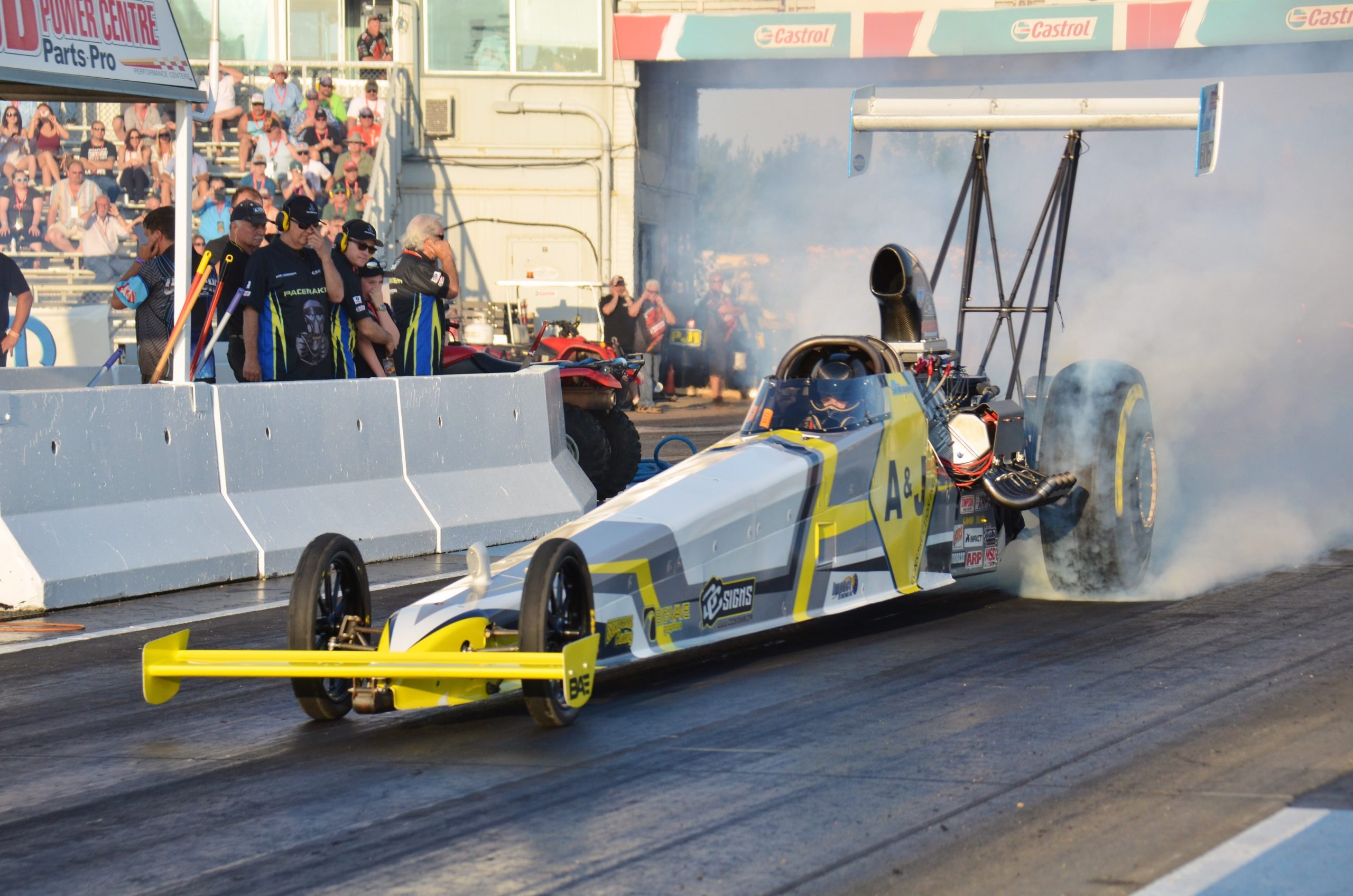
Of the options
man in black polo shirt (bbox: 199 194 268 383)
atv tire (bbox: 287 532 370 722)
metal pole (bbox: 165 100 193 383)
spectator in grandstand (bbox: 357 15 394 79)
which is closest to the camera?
atv tire (bbox: 287 532 370 722)

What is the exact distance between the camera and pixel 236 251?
1013cm

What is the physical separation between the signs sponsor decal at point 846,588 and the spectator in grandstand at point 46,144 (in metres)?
16.6

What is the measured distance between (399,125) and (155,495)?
18654mm

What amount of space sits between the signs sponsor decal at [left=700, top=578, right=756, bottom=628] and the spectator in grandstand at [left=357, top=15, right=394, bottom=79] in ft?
73.1

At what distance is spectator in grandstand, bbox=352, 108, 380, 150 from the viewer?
25.2 m

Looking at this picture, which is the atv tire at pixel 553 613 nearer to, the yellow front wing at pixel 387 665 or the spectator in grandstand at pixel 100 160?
the yellow front wing at pixel 387 665

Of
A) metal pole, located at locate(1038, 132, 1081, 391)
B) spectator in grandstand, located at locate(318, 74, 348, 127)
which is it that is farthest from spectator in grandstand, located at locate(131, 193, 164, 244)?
metal pole, located at locate(1038, 132, 1081, 391)

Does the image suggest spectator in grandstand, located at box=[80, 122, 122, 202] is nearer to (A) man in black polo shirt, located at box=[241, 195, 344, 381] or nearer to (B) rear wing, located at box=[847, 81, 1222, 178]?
(A) man in black polo shirt, located at box=[241, 195, 344, 381]

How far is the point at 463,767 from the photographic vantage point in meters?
5.05

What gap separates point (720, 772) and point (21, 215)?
18.1 m

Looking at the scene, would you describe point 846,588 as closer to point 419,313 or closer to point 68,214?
point 419,313

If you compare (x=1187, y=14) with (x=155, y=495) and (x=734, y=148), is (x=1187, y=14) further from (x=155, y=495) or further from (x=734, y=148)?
(x=155, y=495)

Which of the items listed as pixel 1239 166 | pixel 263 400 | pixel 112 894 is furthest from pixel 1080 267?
pixel 112 894

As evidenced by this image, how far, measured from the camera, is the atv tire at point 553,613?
203 inches
